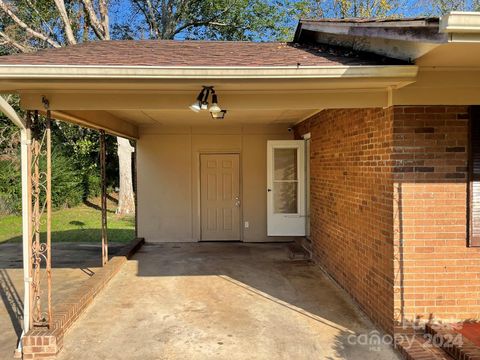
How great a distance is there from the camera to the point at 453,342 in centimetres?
380

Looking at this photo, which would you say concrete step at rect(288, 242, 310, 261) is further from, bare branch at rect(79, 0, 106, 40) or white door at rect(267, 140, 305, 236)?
bare branch at rect(79, 0, 106, 40)

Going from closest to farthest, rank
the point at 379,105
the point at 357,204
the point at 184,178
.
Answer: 1. the point at 379,105
2. the point at 357,204
3. the point at 184,178

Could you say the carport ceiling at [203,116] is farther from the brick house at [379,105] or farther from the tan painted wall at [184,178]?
the brick house at [379,105]

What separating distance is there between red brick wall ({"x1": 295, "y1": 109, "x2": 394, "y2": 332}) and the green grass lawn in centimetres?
631

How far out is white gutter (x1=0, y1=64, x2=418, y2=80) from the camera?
12.3 feet

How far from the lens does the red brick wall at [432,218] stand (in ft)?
13.7

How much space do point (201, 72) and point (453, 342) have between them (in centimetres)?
342

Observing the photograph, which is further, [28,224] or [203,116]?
[203,116]

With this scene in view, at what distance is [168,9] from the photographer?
18578 mm

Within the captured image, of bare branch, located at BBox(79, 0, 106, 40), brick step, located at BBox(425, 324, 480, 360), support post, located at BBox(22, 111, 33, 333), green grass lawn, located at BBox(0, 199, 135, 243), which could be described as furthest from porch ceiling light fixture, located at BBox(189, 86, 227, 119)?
bare branch, located at BBox(79, 0, 106, 40)

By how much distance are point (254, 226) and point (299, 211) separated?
6.39ft

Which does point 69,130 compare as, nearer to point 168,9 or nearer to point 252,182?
point 168,9

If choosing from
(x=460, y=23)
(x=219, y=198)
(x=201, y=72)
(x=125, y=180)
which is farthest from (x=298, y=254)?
(x=125, y=180)

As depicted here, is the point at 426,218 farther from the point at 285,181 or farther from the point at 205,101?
the point at 285,181
